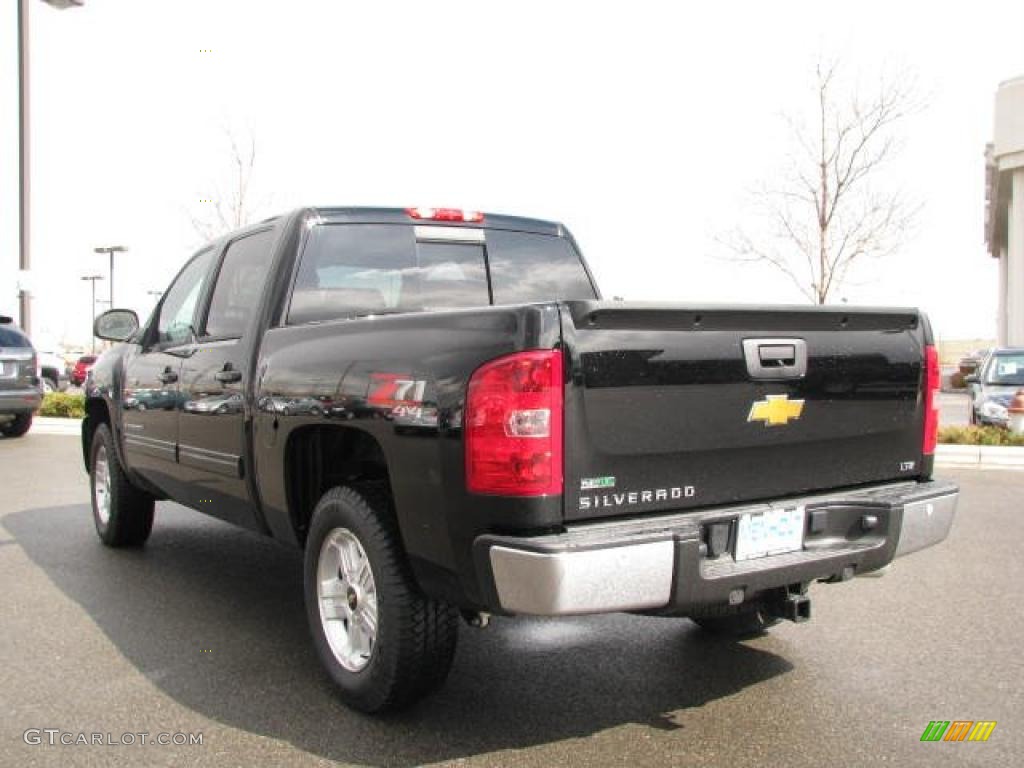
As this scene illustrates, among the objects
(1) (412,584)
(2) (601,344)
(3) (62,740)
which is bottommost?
(3) (62,740)

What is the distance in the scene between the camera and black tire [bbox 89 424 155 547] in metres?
6.03

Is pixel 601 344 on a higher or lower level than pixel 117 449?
higher

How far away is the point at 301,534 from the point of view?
13.0 feet

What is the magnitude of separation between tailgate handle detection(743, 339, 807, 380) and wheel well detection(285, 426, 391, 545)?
1447 mm

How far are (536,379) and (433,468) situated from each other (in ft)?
1.55

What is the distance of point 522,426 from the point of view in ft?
9.23

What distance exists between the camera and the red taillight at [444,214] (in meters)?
4.62

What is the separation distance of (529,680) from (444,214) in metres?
2.27

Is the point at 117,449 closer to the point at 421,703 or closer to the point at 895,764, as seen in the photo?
the point at 421,703

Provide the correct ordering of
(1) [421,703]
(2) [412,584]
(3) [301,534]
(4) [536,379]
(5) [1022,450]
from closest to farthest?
(4) [536,379]
(2) [412,584]
(1) [421,703]
(3) [301,534]
(5) [1022,450]

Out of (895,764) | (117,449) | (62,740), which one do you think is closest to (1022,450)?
(895,764)

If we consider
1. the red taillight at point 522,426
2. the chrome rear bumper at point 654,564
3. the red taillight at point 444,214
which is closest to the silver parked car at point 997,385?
the red taillight at point 444,214

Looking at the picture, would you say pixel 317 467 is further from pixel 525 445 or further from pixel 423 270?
pixel 525 445

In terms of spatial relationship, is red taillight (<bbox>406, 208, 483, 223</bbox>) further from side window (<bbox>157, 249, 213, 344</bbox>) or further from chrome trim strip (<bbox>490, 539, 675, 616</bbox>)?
chrome trim strip (<bbox>490, 539, 675, 616</bbox>)
